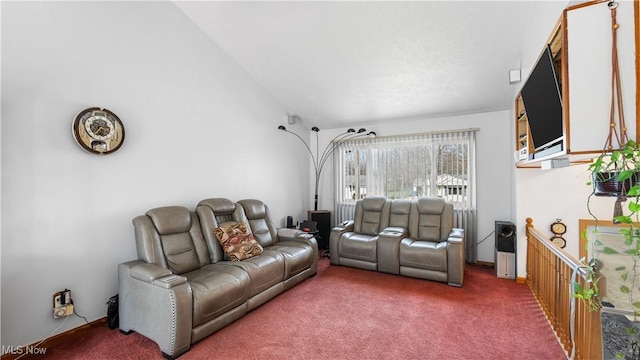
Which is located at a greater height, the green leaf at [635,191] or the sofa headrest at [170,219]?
the green leaf at [635,191]

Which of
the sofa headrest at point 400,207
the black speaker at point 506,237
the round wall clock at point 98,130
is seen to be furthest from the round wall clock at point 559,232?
the round wall clock at point 98,130

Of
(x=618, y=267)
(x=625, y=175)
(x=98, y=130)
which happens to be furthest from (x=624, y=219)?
(x=98, y=130)

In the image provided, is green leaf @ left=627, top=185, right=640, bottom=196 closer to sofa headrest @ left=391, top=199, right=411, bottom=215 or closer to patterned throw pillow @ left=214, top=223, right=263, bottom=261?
patterned throw pillow @ left=214, top=223, right=263, bottom=261

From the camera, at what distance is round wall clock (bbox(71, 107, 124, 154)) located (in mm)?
2408

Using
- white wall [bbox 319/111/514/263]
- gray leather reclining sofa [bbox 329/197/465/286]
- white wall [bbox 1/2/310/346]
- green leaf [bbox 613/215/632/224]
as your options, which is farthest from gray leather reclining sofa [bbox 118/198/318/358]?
white wall [bbox 319/111/514/263]

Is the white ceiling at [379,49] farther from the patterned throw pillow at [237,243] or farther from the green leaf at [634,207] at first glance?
the patterned throw pillow at [237,243]

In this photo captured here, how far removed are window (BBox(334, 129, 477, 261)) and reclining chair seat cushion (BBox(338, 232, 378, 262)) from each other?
118cm

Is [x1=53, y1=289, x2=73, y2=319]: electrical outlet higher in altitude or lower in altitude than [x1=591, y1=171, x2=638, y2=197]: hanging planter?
lower

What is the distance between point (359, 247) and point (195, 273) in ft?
7.30

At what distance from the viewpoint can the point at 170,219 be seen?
279cm

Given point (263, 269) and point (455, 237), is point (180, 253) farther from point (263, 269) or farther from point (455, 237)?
point (455, 237)

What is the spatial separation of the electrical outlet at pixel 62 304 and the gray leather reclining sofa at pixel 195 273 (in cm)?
39

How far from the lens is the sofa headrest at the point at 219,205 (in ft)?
10.8

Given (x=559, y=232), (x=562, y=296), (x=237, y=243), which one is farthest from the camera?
(x=559, y=232)
